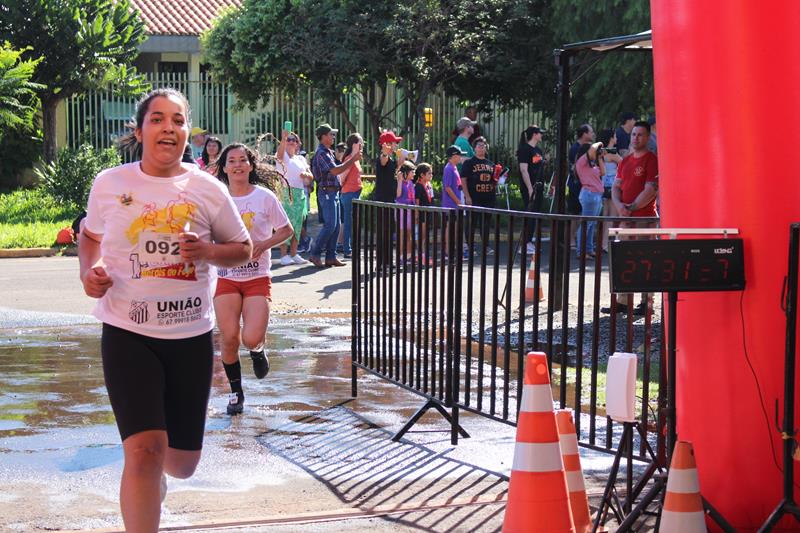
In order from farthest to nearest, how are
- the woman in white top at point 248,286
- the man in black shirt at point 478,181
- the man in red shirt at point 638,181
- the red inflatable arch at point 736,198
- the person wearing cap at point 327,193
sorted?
the man in black shirt at point 478,181, the person wearing cap at point 327,193, the man in red shirt at point 638,181, the woman in white top at point 248,286, the red inflatable arch at point 736,198

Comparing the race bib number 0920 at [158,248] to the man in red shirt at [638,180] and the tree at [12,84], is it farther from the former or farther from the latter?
the tree at [12,84]

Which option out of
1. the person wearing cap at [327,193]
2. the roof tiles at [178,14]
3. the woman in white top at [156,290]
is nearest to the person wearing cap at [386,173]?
the person wearing cap at [327,193]

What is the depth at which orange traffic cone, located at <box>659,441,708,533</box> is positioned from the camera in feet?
16.1

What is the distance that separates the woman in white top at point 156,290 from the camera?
494 centimetres

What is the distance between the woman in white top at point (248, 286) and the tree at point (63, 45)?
21751mm

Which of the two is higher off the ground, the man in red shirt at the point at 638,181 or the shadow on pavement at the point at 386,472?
the man in red shirt at the point at 638,181

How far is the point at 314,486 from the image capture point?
655 cm

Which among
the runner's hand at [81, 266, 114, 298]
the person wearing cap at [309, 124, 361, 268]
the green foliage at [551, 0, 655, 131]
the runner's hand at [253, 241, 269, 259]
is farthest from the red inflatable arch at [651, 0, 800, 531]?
the green foliage at [551, 0, 655, 131]

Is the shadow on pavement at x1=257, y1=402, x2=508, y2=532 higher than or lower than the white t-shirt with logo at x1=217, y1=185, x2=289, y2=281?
lower

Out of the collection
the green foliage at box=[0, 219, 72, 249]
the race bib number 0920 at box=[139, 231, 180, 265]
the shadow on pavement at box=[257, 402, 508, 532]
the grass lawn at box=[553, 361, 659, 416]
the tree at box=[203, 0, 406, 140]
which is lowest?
the shadow on pavement at box=[257, 402, 508, 532]

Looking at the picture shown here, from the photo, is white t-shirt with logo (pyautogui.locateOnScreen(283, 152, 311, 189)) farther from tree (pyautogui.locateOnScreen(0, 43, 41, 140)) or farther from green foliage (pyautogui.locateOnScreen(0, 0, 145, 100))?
green foliage (pyautogui.locateOnScreen(0, 0, 145, 100))

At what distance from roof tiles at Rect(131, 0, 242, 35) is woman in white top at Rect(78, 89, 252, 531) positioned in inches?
1178

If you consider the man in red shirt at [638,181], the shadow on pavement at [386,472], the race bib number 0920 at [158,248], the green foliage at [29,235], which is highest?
the man in red shirt at [638,181]

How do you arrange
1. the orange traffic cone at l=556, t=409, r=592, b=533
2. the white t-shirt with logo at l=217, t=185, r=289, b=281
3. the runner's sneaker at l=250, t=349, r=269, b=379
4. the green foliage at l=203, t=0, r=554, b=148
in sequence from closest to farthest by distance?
the orange traffic cone at l=556, t=409, r=592, b=533 → the white t-shirt with logo at l=217, t=185, r=289, b=281 → the runner's sneaker at l=250, t=349, r=269, b=379 → the green foliage at l=203, t=0, r=554, b=148
